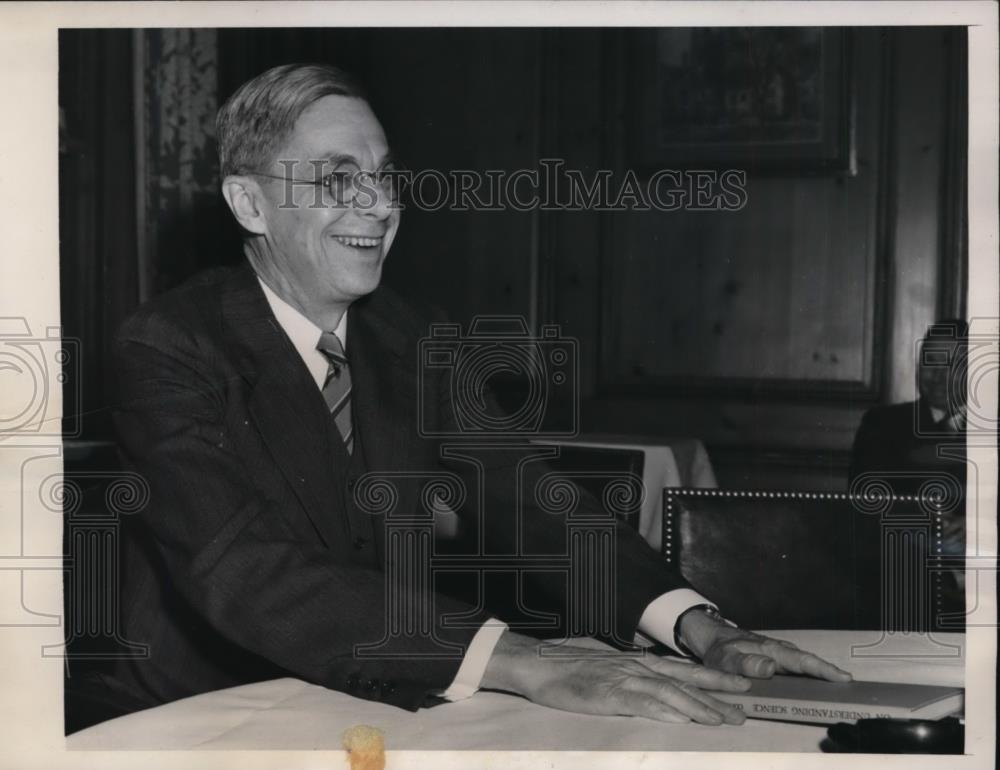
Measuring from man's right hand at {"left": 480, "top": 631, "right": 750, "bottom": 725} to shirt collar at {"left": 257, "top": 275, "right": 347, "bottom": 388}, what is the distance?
439 millimetres

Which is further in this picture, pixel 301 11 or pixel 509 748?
pixel 301 11

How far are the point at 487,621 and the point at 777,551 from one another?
0.50 meters

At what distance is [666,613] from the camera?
106cm

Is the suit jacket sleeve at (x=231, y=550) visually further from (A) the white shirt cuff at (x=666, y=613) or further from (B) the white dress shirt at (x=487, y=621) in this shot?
(A) the white shirt cuff at (x=666, y=613)

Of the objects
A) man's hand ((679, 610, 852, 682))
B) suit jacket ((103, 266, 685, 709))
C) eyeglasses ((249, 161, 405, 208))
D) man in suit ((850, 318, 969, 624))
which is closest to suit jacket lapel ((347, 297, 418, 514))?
suit jacket ((103, 266, 685, 709))

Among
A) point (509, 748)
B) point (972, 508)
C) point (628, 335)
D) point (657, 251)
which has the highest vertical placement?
point (657, 251)

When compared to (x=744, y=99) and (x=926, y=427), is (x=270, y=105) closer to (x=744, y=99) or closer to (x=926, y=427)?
(x=744, y=99)

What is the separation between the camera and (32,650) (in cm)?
108

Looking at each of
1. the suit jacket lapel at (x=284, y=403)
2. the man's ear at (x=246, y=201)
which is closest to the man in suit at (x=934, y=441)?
the suit jacket lapel at (x=284, y=403)

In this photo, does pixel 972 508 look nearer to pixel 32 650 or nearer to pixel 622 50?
pixel 622 50

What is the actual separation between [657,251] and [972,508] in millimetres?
549

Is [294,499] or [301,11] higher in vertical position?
[301,11]

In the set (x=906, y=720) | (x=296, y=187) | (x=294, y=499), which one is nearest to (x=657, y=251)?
(x=296, y=187)

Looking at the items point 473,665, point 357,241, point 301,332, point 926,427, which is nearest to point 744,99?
point 926,427
